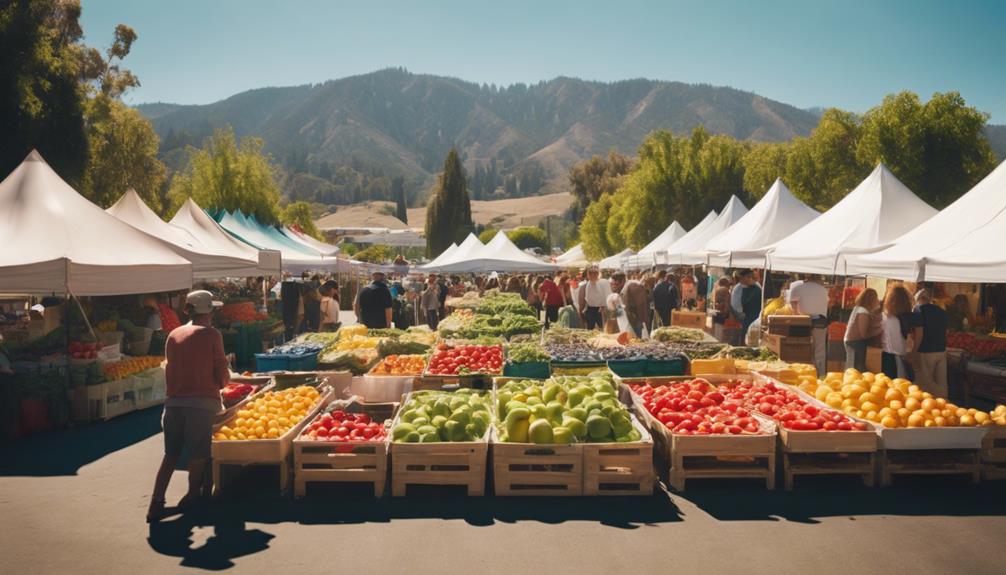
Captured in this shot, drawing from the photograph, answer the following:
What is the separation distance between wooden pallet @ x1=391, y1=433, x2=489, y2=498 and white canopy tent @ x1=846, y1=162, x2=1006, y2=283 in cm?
553

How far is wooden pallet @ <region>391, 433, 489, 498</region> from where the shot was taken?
6.02 m

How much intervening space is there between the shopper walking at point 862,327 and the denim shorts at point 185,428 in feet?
26.1

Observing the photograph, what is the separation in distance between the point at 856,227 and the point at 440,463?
888cm

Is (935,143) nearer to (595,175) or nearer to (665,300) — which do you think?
(665,300)

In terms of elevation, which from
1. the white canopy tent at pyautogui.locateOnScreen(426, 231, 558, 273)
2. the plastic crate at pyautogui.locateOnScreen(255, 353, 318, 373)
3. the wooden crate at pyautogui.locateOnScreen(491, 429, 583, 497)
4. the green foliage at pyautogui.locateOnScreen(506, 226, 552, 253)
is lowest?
the wooden crate at pyautogui.locateOnScreen(491, 429, 583, 497)

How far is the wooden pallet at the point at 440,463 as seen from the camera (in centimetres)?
602

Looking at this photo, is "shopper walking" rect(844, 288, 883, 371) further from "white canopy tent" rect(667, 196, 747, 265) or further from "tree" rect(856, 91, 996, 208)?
"tree" rect(856, 91, 996, 208)

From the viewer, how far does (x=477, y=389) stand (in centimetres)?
853

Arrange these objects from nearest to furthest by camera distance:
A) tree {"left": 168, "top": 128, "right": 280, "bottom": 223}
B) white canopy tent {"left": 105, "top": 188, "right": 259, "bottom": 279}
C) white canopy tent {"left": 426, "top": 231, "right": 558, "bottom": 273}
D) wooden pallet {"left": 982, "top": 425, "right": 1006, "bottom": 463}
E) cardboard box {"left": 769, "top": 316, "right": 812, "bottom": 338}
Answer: wooden pallet {"left": 982, "top": 425, "right": 1006, "bottom": 463} < cardboard box {"left": 769, "top": 316, "right": 812, "bottom": 338} < white canopy tent {"left": 105, "top": 188, "right": 259, "bottom": 279} < white canopy tent {"left": 426, "top": 231, "right": 558, "bottom": 273} < tree {"left": 168, "top": 128, "right": 280, "bottom": 223}

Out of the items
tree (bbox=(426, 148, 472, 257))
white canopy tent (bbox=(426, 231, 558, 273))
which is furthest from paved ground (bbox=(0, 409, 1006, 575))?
tree (bbox=(426, 148, 472, 257))

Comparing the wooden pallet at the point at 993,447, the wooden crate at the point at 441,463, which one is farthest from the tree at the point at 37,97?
the wooden pallet at the point at 993,447

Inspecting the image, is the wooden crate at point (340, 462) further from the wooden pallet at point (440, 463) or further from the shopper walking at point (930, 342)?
the shopper walking at point (930, 342)

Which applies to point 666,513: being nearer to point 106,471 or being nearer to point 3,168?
point 106,471

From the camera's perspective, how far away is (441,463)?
6027mm
